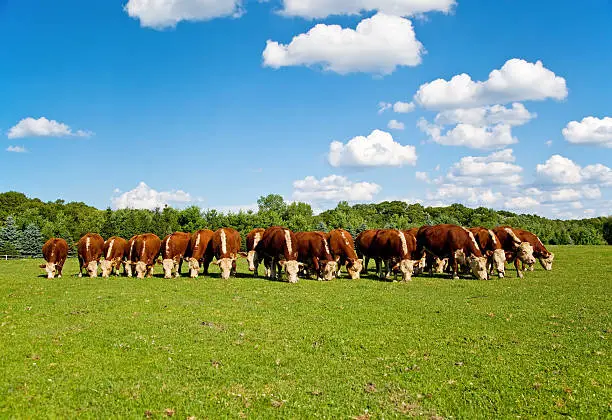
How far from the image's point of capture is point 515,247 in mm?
28375

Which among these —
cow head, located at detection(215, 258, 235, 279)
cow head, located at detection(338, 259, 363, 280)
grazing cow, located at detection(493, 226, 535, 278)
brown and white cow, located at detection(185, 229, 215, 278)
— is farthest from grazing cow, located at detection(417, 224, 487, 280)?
brown and white cow, located at detection(185, 229, 215, 278)

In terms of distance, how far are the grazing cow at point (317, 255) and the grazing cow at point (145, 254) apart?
339 inches

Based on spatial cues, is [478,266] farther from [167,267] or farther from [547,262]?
[167,267]

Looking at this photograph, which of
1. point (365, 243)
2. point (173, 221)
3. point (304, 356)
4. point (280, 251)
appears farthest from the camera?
point (173, 221)

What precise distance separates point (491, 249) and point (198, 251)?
1717 cm

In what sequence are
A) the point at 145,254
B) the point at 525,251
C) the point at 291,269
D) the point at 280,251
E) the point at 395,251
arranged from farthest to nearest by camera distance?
the point at 525,251, the point at 145,254, the point at 395,251, the point at 280,251, the point at 291,269

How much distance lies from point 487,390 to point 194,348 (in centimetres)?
619

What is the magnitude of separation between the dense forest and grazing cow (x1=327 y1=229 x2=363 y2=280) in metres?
57.0

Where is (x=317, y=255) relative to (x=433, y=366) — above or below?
above

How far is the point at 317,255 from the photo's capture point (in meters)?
25.5

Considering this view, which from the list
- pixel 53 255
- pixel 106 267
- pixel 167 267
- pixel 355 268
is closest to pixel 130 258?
pixel 106 267

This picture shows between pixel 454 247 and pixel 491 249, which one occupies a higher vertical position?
pixel 454 247

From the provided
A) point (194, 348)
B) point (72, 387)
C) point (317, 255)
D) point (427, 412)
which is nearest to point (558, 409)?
point (427, 412)

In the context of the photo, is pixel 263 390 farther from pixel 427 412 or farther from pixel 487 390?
pixel 487 390
